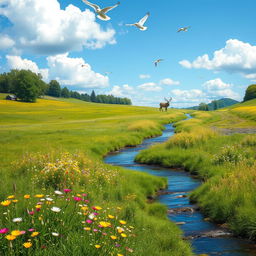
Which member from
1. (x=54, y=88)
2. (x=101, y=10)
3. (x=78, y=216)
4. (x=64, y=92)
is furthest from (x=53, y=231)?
(x=64, y=92)

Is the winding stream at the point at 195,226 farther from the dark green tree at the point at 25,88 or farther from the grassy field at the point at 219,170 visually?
the dark green tree at the point at 25,88

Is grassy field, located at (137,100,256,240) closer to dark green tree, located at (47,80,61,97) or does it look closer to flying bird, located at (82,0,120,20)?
flying bird, located at (82,0,120,20)

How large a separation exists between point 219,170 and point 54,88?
174 metres

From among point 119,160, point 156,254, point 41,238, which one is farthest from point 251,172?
point 119,160

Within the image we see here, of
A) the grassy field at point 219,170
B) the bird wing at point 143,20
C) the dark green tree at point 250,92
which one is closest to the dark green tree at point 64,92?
the dark green tree at point 250,92

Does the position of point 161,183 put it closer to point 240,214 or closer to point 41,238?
point 240,214

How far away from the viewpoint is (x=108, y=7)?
9.70 metres

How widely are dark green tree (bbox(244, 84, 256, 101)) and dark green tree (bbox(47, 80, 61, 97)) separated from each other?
396ft

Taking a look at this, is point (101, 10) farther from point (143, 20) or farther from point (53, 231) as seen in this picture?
point (53, 231)

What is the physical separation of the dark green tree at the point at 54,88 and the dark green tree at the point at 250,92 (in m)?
121

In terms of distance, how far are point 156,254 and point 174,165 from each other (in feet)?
46.2

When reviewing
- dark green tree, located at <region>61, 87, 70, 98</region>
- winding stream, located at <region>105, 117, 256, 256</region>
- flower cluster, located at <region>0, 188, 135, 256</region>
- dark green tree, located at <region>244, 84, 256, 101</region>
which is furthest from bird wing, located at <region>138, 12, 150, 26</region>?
dark green tree, located at <region>61, 87, 70, 98</region>

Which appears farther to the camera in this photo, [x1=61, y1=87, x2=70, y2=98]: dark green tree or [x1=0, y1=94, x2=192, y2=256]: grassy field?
[x1=61, y1=87, x2=70, y2=98]: dark green tree

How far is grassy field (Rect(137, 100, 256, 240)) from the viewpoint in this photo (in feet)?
30.4
